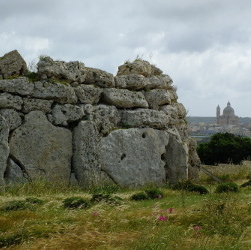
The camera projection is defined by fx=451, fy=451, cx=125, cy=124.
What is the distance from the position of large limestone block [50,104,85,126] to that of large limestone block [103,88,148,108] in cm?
162

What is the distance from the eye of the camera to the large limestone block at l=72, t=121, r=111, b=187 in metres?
15.4

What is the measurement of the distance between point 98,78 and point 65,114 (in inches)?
90.5

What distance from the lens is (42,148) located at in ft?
49.0

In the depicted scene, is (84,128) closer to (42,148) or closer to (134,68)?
(42,148)

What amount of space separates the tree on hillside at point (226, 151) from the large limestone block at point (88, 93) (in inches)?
652

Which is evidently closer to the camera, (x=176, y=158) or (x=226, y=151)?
(x=176, y=158)

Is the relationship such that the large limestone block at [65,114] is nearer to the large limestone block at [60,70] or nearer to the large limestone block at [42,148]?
the large limestone block at [42,148]

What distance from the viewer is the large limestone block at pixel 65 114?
15.3m

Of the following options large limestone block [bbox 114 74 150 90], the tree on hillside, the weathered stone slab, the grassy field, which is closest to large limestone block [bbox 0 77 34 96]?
the weathered stone slab

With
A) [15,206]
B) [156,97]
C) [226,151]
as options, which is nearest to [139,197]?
[15,206]

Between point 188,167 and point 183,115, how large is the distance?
99.0 inches

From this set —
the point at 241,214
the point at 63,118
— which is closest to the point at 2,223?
the point at 241,214

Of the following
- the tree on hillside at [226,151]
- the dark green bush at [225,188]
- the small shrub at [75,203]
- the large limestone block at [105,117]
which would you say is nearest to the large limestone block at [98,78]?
the large limestone block at [105,117]

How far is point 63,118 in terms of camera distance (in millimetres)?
15461
